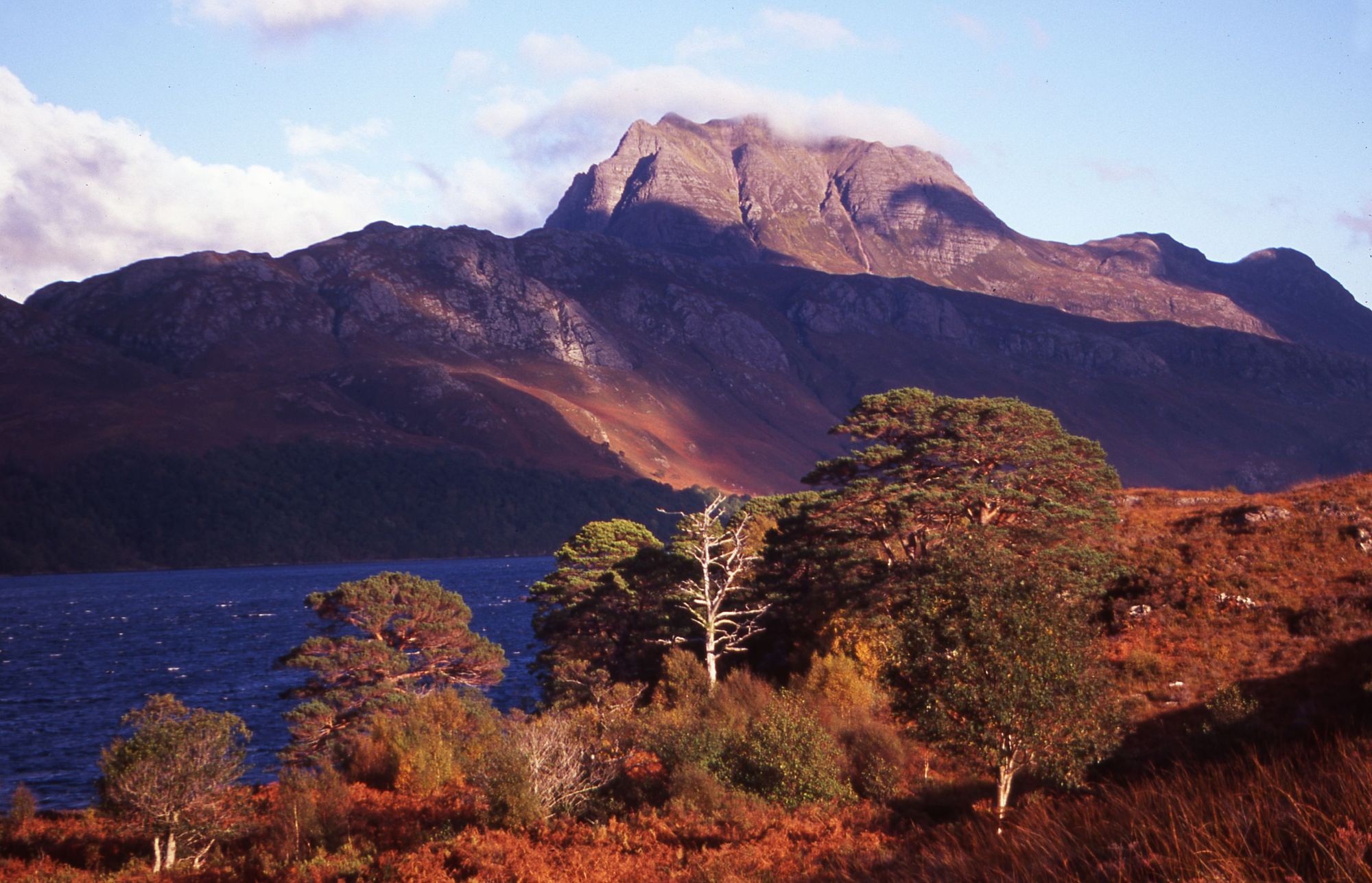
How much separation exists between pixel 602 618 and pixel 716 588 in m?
6.80

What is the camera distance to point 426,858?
18984mm

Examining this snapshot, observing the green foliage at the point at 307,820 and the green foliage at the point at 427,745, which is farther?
the green foliage at the point at 427,745

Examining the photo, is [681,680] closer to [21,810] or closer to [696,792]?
[696,792]

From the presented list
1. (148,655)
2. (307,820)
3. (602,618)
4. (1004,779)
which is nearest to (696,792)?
(1004,779)

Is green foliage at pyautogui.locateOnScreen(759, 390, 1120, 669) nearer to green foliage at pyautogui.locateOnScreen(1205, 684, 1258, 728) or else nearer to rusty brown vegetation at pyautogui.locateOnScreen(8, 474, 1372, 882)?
rusty brown vegetation at pyautogui.locateOnScreen(8, 474, 1372, 882)

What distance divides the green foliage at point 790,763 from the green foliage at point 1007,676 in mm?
4863

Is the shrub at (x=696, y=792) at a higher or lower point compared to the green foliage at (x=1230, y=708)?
lower

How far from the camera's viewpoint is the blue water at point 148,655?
171 feet

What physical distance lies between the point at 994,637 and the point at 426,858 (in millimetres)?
11311

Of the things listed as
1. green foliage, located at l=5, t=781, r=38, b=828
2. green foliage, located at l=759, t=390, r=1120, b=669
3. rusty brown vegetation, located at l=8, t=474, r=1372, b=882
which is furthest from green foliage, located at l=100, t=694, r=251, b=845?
green foliage, located at l=759, t=390, r=1120, b=669

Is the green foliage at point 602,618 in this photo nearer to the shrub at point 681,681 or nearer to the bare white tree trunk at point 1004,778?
the shrub at point 681,681

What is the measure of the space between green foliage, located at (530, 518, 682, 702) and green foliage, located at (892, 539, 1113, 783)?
25355 millimetres

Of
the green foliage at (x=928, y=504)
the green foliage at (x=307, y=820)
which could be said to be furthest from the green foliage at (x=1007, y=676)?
the green foliage at (x=928, y=504)

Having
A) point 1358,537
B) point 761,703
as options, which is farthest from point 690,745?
point 1358,537
